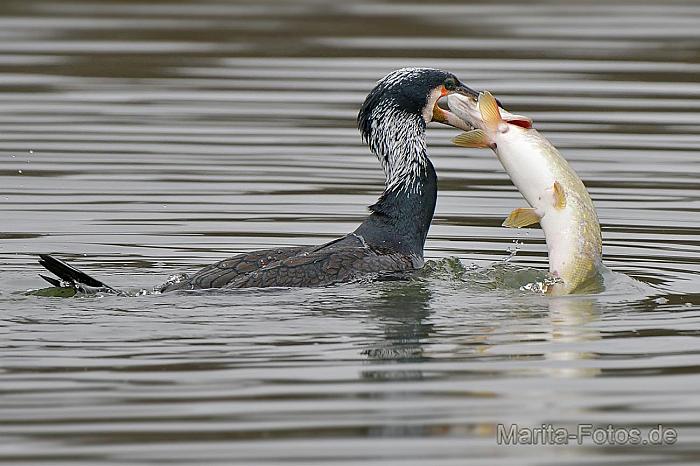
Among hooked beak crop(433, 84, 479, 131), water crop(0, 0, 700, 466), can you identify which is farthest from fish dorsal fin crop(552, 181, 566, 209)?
hooked beak crop(433, 84, 479, 131)

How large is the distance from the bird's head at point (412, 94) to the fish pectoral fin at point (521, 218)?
47.8 inches

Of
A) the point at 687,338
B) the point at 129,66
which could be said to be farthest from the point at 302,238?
the point at 129,66

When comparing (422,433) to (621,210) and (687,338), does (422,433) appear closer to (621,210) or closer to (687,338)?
(687,338)

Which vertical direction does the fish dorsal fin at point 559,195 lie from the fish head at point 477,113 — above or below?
below

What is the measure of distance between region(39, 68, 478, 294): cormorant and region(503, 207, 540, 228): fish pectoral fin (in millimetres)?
823

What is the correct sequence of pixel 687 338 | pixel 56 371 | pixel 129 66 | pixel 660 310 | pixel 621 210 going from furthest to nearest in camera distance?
pixel 129 66, pixel 621 210, pixel 660 310, pixel 687 338, pixel 56 371

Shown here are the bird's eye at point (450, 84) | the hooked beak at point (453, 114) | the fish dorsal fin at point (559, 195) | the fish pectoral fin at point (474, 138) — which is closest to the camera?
the fish dorsal fin at point (559, 195)

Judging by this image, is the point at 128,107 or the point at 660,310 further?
the point at 128,107

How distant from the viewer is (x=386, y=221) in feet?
34.5

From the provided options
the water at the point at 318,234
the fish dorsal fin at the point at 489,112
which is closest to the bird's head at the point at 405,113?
the water at the point at 318,234

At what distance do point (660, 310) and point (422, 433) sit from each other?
2.89 m

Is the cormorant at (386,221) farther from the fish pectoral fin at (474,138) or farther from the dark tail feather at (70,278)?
the fish pectoral fin at (474,138)

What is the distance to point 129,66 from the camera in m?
18.4

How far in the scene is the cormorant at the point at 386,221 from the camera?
9641 millimetres
